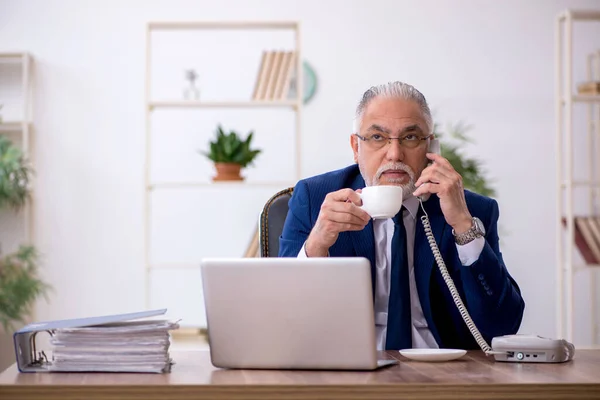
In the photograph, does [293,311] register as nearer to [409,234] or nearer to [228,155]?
[409,234]

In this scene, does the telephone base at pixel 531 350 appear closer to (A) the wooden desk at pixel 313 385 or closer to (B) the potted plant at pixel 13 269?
(A) the wooden desk at pixel 313 385

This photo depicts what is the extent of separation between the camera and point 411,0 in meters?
5.18

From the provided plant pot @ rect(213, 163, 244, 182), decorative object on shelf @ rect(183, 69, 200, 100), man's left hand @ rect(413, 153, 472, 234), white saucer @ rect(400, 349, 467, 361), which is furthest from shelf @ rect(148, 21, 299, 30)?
white saucer @ rect(400, 349, 467, 361)

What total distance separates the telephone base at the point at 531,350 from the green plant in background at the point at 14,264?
351cm

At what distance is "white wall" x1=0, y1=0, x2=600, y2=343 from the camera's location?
5082 mm

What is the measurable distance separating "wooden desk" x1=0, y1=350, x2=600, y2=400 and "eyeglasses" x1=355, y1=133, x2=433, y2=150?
81cm

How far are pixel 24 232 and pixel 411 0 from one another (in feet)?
9.21

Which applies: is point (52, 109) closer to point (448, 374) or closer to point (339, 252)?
point (339, 252)

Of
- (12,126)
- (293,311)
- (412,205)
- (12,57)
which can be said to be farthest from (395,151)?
(12,57)

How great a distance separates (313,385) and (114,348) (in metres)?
0.37

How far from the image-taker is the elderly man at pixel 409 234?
1.79m

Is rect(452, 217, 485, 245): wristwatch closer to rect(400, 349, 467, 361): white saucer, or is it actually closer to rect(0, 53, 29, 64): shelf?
rect(400, 349, 467, 361): white saucer

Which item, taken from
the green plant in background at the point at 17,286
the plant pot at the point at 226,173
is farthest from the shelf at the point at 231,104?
the green plant in background at the point at 17,286

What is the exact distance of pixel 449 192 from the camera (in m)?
1.79
